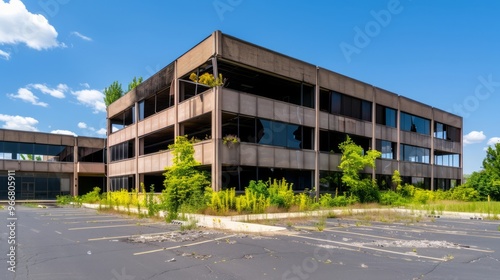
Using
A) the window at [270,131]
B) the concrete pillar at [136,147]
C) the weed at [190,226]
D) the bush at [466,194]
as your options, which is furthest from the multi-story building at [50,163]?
the bush at [466,194]

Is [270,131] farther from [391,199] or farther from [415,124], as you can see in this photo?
[415,124]

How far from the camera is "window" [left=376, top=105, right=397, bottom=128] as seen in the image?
32.2 m

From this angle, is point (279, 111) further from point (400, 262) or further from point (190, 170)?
point (400, 262)

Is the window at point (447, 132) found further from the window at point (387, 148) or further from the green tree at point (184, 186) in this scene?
the green tree at point (184, 186)

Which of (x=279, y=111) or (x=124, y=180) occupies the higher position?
(x=279, y=111)

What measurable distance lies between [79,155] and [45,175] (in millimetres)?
4542

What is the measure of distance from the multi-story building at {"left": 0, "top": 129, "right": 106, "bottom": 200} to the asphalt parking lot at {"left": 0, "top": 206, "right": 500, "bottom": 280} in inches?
1345

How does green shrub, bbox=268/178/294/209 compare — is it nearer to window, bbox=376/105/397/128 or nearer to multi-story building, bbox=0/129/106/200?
window, bbox=376/105/397/128

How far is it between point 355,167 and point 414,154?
13252 mm

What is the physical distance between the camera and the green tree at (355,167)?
26172 millimetres

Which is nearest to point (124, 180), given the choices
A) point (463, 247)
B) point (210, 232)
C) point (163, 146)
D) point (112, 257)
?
point (163, 146)

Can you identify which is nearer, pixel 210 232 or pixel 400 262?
pixel 400 262

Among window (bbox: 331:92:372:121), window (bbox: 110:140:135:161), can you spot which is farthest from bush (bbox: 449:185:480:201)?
window (bbox: 110:140:135:161)

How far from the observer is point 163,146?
3509cm
